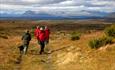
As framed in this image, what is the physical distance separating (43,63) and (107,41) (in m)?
5.44

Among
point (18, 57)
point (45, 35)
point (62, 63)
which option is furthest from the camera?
point (45, 35)

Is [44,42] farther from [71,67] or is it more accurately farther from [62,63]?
[71,67]

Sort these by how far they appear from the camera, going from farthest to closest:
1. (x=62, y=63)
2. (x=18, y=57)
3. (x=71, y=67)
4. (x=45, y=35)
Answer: (x=45, y=35), (x=18, y=57), (x=62, y=63), (x=71, y=67)

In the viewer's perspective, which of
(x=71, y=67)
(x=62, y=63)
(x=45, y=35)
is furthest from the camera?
(x=45, y=35)

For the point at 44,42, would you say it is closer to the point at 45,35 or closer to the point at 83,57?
the point at 45,35

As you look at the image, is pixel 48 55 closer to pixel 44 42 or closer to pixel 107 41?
pixel 44 42

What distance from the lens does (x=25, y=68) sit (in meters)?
19.4

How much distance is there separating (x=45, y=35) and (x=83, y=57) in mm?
5039

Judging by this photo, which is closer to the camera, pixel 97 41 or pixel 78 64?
pixel 78 64

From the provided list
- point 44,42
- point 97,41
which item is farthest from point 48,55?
point 97,41

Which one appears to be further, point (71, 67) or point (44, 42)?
point (44, 42)

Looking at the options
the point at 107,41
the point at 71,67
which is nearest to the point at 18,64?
the point at 71,67

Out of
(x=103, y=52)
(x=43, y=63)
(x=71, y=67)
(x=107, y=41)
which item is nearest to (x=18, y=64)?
(x=43, y=63)

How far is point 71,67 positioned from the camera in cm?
1894
